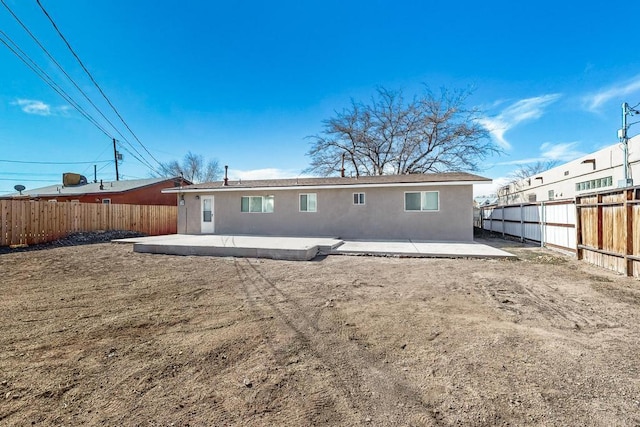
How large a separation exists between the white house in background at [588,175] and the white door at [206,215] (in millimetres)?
14794

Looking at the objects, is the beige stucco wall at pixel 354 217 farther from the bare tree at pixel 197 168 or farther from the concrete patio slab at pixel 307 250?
the bare tree at pixel 197 168

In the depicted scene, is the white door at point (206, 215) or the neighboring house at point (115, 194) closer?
the white door at point (206, 215)

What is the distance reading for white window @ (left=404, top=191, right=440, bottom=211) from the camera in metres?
10.9

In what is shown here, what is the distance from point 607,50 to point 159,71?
67.1ft

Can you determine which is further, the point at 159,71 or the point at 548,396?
the point at 159,71

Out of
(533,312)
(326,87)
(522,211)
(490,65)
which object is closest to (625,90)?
(490,65)

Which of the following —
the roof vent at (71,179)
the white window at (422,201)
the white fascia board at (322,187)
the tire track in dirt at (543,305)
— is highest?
the roof vent at (71,179)

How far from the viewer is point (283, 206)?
12.4 meters

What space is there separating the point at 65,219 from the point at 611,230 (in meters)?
19.1

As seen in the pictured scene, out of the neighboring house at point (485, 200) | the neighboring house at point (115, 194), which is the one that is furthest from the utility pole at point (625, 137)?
the neighboring house at point (115, 194)

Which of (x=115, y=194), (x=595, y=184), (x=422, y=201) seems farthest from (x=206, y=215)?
(x=595, y=184)

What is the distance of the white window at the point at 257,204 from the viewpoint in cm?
1260

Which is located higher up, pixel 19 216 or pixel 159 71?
pixel 159 71

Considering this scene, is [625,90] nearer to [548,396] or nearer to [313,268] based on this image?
[313,268]
